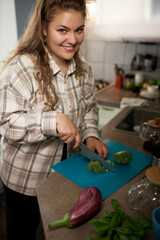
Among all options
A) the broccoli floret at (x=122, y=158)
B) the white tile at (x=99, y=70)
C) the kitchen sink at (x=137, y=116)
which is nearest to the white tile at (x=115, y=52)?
the white tile at (x=99, y=70)

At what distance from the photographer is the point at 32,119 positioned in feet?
2.95

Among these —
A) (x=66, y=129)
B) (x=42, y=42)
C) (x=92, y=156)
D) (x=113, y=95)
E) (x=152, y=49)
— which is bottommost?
(x=113, y=95)

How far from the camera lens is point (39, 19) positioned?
96 cm

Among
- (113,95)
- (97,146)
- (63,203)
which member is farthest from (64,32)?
(113,95)

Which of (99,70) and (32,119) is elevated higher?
(32,119)

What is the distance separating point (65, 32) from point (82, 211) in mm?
727

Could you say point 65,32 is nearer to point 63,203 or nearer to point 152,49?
point 63,203

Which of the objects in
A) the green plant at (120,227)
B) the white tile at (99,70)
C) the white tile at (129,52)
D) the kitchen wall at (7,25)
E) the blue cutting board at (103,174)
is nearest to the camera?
the green plant at (120,227)

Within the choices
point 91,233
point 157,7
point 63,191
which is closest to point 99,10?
point 157,7

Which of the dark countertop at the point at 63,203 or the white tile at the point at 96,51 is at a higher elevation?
the white tile at the point at 96,51

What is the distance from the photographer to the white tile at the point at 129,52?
8.77 feet

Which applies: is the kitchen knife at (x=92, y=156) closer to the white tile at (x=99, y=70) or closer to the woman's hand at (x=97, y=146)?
the woman's hand at (x=97, y=146)

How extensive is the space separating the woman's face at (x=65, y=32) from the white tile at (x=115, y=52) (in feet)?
6.17

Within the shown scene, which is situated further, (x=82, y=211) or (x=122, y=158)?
(x=122, y=158)
